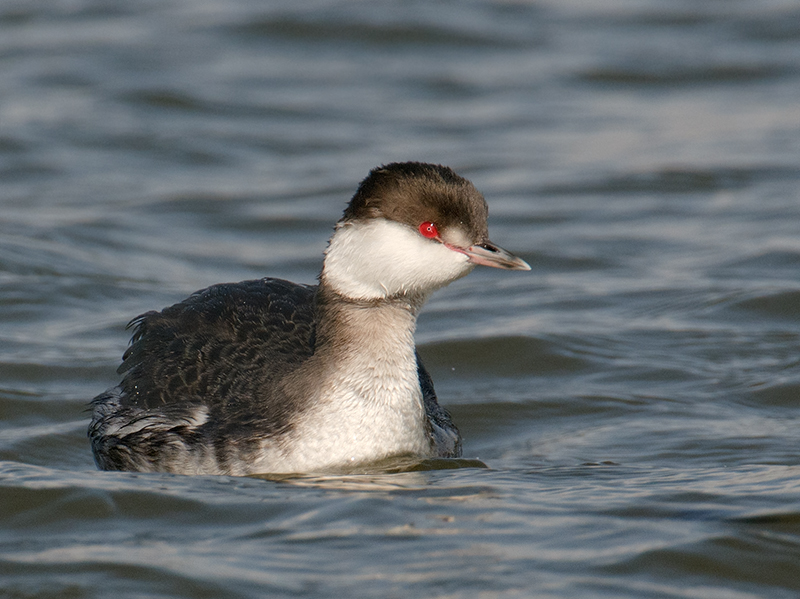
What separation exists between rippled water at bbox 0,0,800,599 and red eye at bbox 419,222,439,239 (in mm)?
1370

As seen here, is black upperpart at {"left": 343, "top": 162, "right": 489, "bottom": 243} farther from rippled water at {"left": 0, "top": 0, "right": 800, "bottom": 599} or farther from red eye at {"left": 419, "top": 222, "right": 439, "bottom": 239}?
rippled water at {"left": 0, "top": 0, "right": 800, "bottom": 599}

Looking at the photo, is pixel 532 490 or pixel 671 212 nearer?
pixel 532 490

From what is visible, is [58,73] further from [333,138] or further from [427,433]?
[427,433]

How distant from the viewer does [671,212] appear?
13.9 meters

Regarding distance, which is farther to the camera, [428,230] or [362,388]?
[362,388]

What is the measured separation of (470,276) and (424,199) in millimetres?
5593

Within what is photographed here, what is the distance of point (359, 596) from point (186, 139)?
1152 centimetres

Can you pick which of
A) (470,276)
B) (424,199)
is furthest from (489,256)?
(470,276)

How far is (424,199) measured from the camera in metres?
7.06

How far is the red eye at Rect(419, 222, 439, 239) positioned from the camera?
7066 mm

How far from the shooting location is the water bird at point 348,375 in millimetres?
7090

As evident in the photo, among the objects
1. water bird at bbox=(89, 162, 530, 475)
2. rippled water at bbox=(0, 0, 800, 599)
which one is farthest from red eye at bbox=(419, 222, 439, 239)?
rippled water at bbox=(0, 0, 800, 599)

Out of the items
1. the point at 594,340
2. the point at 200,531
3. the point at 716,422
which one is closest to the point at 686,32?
the point at 594,340

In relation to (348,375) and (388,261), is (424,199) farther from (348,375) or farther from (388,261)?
(348,375)
